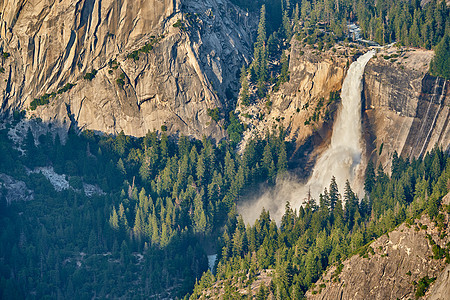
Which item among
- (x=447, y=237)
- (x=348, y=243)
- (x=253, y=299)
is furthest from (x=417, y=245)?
(x=253, y=299)

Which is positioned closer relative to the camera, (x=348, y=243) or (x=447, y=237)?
(x=447, y=237)

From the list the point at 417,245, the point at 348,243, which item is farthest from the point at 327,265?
the point at 417,245

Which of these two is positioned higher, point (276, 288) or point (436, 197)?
point (436, 197)

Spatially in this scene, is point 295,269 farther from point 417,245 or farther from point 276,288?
point 417,245

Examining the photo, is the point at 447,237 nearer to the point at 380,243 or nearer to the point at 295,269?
the point at 380,243

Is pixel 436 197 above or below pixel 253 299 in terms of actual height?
above

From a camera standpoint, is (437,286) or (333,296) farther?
(333,296)
